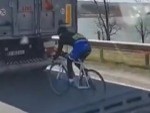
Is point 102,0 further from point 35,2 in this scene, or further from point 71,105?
point 71,105

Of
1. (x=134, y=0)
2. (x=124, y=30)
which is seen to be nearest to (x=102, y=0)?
(x=134, y=0)

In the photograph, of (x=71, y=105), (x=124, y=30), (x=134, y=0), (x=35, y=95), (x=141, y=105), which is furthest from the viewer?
(x=124, y=30)

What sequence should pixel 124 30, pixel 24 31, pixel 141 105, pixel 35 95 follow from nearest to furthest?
pixel 141 105, pixel 35 95, pixel 24 31, pixel 124 30

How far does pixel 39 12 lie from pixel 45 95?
2.38 m

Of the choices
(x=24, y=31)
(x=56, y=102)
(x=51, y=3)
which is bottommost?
(x=56, y=102)

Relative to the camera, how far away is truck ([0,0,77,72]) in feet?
33.8

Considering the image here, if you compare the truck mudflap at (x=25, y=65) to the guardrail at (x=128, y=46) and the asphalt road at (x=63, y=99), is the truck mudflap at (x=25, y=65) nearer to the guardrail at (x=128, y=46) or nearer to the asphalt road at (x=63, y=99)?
the asphalt road at (x=63, y=99)

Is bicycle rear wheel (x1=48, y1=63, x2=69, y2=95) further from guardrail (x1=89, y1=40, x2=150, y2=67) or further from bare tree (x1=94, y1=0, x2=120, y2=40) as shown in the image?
bare tree (x1=94, y1=0, x2=120, y2=40)

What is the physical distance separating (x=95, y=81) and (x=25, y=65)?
7.57 ft

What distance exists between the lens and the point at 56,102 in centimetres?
888

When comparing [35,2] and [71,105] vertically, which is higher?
[35,2]

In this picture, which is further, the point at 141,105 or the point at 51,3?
the point at 51,3

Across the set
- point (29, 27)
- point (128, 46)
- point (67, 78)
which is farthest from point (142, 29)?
point (67, 78)

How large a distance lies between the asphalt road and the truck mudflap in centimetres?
38
